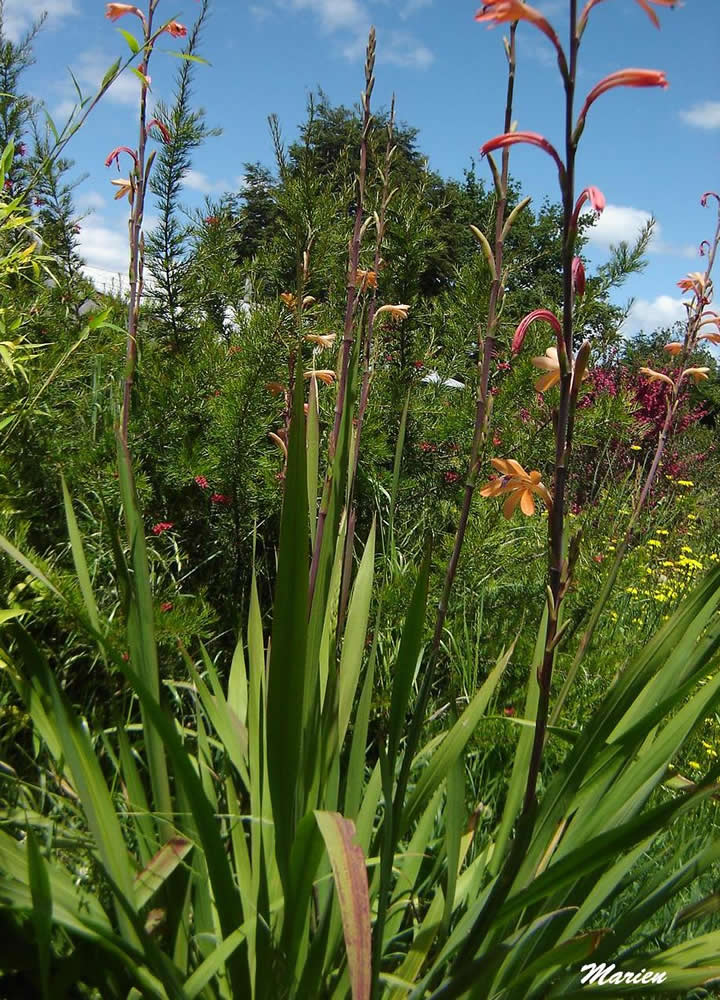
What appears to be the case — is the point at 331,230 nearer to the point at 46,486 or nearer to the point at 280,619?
the point at 46,486

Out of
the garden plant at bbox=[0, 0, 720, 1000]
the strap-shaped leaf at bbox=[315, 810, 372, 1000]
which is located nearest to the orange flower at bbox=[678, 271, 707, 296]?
the garden plant at bbox=[0, 0, 720, 1000]

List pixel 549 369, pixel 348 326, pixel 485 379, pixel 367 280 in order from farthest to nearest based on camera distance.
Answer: pixel 367 280
pixel 348 326
pixel 485 379
pixel 549 369

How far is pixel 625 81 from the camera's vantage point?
0.80 metres

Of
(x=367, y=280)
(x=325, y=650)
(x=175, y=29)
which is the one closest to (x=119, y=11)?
(x=175, y=29)

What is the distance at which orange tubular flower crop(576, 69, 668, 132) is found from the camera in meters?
0.78

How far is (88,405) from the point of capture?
2.80 metres

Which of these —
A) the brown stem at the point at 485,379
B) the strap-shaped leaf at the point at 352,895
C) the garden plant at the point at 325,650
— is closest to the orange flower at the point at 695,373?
the garden plant at the point at 325,650

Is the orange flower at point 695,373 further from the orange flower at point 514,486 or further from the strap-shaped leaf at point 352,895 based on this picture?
the strap-shaped leaf at point 352,895

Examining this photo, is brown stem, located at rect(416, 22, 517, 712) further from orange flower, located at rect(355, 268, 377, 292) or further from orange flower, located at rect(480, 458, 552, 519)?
orange flower, located at rect(355, 268, 377, 292)

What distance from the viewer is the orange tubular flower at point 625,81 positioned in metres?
0.78

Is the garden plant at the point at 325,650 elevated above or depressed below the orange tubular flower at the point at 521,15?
below

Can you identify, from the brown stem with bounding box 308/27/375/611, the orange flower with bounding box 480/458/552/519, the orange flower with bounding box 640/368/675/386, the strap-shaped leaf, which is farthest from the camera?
the orange flower with bounding box 640/368/675/386

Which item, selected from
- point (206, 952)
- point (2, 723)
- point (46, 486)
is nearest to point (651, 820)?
point (206, 952)

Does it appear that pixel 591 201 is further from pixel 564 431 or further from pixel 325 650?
pixel 325 650
